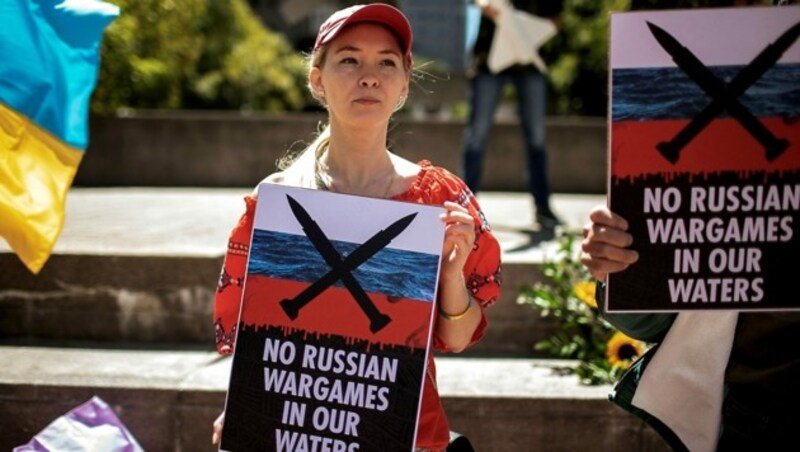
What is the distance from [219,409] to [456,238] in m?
1.58

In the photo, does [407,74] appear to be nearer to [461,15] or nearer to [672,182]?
[672,182]

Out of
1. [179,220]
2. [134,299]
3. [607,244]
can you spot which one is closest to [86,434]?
[134,299]

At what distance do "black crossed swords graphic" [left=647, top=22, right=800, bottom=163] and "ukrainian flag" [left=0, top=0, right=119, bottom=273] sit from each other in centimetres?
177

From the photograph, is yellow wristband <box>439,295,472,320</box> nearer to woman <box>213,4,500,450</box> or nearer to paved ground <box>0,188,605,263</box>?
woman <box>213,4,500,450</box>

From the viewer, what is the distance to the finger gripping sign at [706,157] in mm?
1641

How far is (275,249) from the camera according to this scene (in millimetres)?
1880

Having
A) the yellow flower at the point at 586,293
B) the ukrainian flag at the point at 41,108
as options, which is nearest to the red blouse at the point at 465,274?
the ukrainian flag at the point at 41,108

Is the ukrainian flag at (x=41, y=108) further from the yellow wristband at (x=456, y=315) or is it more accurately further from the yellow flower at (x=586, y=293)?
the yellow flower at (x=586, y=293)

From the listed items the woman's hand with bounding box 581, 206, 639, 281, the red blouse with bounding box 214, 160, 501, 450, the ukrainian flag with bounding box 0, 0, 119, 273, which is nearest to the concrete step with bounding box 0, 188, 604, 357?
the ukrainian flag with bounding box 0, 0, 119, 273

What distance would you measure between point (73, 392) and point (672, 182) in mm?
2322

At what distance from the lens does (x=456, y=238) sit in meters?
1.84

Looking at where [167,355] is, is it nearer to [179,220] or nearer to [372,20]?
[179,220]

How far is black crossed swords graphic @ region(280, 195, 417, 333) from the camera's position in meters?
1.84

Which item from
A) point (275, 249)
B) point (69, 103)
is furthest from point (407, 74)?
point (69, 103)
